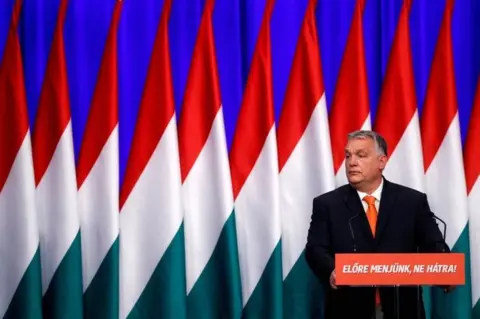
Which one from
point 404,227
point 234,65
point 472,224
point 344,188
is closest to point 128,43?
point 234,65

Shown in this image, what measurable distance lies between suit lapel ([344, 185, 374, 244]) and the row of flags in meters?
0.56

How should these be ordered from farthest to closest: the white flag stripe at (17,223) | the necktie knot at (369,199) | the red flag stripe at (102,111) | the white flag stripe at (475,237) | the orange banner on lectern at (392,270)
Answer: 1. the white flag stripe at (475,237)
2. the red flag stripe at (102,111)
3. the white flag stripe at (17,223)
4. the necktie knot at (369,199)
5. the orange banner on lectern at (392,270)

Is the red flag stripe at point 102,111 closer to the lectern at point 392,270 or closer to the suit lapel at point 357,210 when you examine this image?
the suit lapel at point 357,210

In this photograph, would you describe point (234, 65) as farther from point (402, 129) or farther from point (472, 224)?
point (472, 224)

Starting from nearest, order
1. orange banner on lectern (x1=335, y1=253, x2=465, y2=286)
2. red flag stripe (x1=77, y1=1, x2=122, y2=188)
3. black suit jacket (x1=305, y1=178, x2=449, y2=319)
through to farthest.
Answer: orange banner on lectern (x1=335, y1=253, x2=465, y2=286) < black suit jacket (x1=305, y1=178, x2=449, y2=319) < red flag stripe (x1=77, y1=1, x2=122, y2=188)

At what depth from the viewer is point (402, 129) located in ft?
14.2

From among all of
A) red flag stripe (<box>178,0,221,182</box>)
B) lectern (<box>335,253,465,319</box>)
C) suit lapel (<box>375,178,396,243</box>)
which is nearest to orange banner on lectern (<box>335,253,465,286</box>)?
lectern (<box>335,253,465,319</box>)

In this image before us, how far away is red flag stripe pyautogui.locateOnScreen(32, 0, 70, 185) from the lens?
13.8 ft

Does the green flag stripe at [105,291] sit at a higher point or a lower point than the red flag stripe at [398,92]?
lower

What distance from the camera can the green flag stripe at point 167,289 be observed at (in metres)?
4.22

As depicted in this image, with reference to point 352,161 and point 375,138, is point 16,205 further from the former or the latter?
point 375,138

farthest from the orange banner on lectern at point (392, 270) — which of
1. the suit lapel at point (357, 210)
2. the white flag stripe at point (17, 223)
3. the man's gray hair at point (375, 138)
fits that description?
the white flag stripe at point (17, 223)

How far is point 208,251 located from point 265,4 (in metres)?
1.44

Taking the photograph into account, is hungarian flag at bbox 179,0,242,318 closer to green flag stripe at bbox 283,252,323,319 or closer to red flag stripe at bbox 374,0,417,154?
green flag stripe at bbox 283,252,323,319
